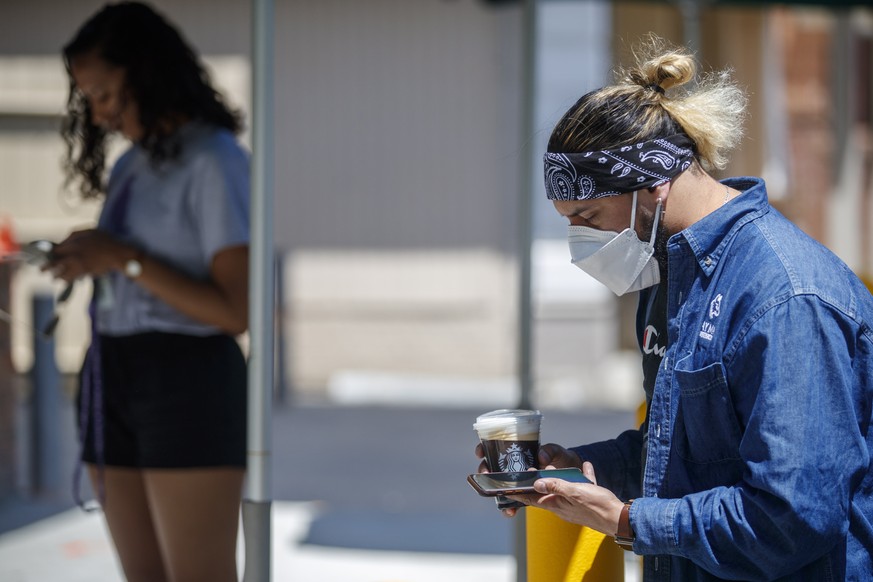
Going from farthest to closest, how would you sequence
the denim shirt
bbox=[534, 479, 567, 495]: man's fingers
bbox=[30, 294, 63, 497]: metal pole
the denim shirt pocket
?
bbox=[30, 294, 63, 497]: metal pole
bbox=[534, 479, 567, 495]: man's fingers
the denim shirt pocket
the denim shirt

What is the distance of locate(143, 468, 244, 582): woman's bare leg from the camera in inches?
104

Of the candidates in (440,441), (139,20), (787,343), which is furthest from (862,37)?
(787,343)

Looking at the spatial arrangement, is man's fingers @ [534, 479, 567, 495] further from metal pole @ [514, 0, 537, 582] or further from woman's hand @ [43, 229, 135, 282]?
metal pole @ [514, 0, 537, 582]

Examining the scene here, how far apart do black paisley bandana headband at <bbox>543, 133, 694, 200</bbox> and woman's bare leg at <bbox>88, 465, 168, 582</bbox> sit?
1538 millimetres

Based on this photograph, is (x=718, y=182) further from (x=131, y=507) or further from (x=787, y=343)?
(x=131, y=507)

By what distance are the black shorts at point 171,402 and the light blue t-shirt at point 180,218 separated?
0.05 m

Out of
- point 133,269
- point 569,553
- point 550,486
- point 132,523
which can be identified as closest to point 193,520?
point 132,523

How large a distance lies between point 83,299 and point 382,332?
252 cm

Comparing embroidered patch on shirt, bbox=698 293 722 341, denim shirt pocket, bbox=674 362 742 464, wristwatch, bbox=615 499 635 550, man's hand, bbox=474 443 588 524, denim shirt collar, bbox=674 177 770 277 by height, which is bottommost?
wristwatch, bbox=615 499 635 550

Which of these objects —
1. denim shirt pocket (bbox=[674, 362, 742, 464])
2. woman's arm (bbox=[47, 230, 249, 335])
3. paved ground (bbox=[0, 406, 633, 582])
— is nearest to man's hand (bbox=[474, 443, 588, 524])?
denim shirt pocket (bbox=[674, 362, 742, 464])

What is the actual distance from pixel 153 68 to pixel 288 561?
264cm

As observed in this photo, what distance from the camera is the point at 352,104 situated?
9.11 meters

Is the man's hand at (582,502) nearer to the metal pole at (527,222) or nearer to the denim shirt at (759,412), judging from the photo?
the denim shirt at (759,412)

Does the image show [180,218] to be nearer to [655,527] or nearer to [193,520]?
[193,520]
